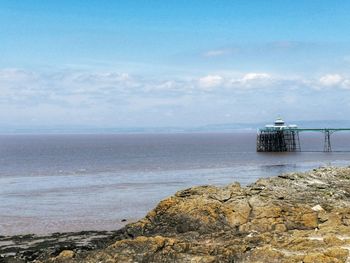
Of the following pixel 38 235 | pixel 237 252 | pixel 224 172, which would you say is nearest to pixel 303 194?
pixel 237 252

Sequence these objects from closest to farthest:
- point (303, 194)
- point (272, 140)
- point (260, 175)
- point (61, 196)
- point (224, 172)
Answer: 1. point (303, 194)
2. point (61, 196)
3. point (260, 175)
4. point (224, 172)
5. point (272, 140)

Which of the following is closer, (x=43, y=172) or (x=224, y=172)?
(x=224, y=172)

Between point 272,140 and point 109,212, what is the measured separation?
79.9 m

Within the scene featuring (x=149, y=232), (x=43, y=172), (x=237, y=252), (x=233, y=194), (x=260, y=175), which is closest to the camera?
(x=237, y=252)

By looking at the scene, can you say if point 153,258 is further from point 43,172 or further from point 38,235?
point 43,172

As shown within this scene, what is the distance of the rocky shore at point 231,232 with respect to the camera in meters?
17.9

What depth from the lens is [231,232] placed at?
2139 centimetres

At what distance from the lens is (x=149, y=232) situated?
24.0m

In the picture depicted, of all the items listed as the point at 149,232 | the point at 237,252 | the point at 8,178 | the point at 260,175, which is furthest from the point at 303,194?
the point at 8,178

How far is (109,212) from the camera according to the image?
3741cm

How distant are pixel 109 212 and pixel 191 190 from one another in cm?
1250

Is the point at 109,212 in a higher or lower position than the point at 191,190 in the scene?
lower

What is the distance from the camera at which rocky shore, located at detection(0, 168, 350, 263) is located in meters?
17.9

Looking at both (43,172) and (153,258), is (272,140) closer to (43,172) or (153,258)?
(43,172)
